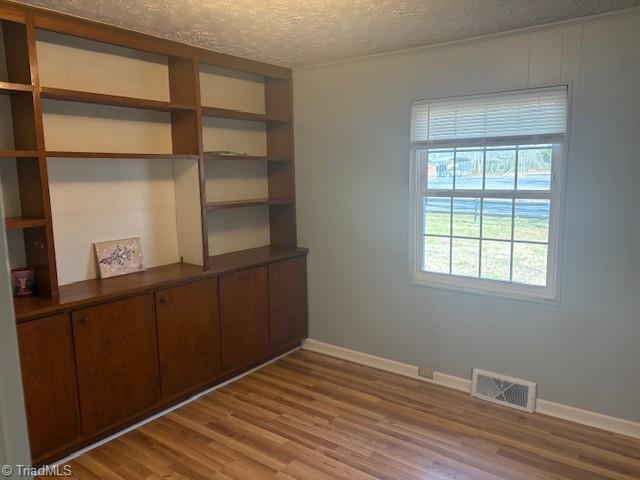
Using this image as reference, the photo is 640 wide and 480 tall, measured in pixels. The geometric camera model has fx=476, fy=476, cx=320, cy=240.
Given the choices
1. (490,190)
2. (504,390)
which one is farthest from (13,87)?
(504,390)

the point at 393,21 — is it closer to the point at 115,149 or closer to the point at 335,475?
the point at 115,149

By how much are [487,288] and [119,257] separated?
2465 millimetres

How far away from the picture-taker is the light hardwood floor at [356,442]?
251cm

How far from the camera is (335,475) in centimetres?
248

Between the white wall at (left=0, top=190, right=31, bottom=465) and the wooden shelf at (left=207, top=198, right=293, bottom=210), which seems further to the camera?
the wooden shelf at (left=207, top=198, right=293, bottom=210)

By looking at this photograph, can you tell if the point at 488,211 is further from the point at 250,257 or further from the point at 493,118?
the point at 250,257

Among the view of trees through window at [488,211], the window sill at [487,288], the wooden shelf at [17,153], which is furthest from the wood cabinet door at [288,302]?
the wooden shelf at [17,153]

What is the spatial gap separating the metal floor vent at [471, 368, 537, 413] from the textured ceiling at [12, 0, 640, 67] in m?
2.24

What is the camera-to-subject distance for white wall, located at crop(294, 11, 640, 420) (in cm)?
271

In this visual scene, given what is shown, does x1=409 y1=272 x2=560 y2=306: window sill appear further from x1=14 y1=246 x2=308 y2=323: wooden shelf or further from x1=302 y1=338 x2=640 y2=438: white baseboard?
x1=14 y1=246 x2=308 y2=323: wooden shelf

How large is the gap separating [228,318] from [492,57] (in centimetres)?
251

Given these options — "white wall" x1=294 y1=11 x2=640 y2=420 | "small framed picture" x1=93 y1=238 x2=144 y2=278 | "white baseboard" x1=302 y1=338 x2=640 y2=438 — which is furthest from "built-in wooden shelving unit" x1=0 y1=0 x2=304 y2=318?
"white baseboard" x1=302 y1=338 x2=640 y2=438

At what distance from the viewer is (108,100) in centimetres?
280

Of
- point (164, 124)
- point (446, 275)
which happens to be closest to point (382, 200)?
point (446, 275)
